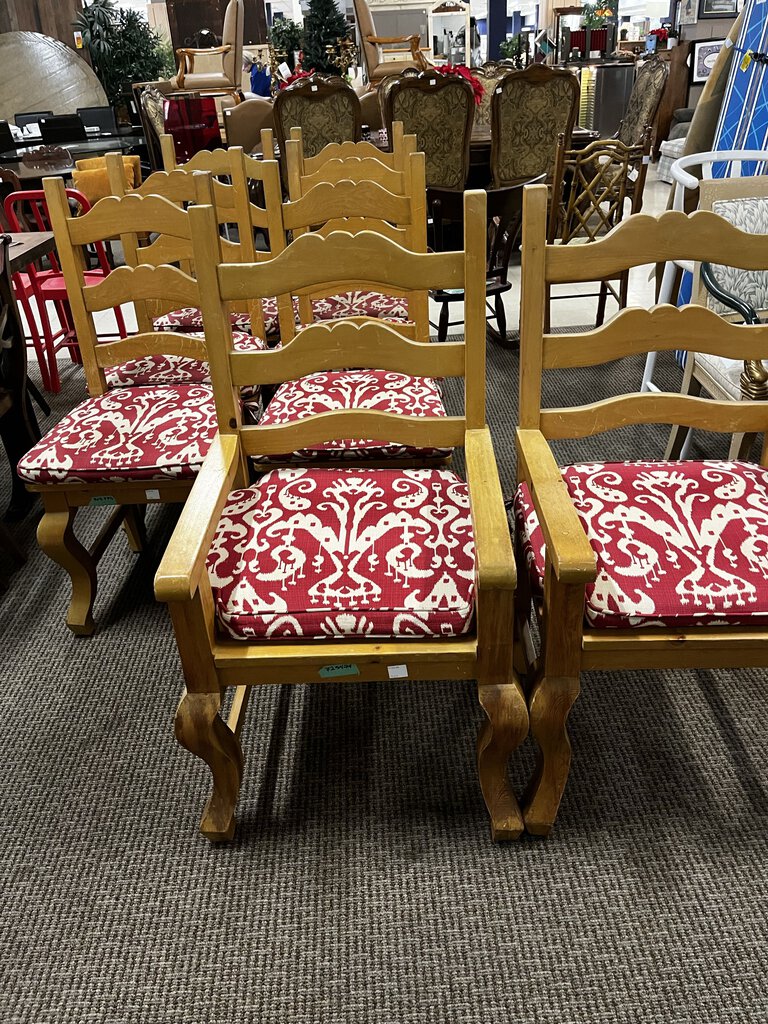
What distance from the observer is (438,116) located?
4.73 metres

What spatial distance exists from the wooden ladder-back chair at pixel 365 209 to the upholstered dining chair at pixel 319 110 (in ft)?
9.19

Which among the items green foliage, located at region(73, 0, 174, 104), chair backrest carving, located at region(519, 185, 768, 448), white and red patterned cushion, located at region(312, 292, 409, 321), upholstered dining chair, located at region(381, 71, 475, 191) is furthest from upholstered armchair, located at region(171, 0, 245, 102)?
chair backrest carving, located at region(519, 185, 768, 448)

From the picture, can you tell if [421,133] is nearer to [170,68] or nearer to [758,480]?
[758,480]

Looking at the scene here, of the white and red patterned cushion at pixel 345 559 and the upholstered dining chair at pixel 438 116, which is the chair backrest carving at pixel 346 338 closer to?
the white and red patterned cushion at pixel 345 559

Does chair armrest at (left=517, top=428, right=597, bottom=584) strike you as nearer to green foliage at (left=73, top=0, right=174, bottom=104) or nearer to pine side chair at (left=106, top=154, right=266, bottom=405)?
pine side chair at (left=106, top=154, right=266, bottom=405)

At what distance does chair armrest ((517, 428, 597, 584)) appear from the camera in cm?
107

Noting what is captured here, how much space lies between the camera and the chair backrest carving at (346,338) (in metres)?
1.32

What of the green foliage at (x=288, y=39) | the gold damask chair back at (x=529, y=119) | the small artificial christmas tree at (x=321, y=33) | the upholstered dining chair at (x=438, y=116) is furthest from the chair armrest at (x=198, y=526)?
the green foliage at (x=288, y=39)

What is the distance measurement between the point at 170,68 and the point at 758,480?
10548 mm

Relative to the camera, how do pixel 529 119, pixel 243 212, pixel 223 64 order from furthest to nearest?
pixel 223 64, pixel 529 119, pixel 243 212

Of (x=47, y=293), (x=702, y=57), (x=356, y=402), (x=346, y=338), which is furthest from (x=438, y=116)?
(x=702, y=57)

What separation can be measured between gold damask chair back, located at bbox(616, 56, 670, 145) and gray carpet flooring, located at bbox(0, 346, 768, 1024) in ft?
14.0

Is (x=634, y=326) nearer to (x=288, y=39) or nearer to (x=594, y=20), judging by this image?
(x=288, y=39)

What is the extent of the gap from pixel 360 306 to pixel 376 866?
1.80 metres
